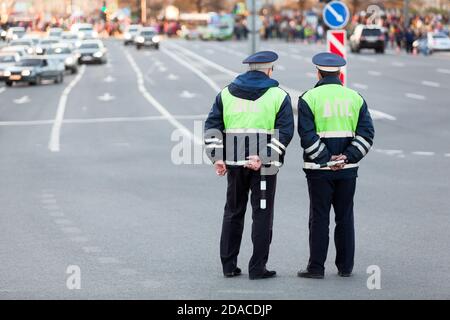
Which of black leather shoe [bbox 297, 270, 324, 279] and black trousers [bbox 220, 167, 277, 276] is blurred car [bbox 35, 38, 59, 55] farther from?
black leather shoe [bbox 297, 270, 324, 279]

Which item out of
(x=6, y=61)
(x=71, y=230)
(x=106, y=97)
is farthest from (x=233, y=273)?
(x=6, y=61)

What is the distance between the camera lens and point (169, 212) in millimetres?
14125

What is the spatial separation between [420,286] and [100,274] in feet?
8.50

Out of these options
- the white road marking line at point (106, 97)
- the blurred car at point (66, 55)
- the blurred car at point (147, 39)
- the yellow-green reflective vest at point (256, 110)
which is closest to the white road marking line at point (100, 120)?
the white road marking line at point (106, 97)

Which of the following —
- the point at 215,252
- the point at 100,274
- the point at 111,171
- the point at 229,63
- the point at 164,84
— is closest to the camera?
the point at 100,274

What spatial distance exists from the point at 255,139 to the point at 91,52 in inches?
2521

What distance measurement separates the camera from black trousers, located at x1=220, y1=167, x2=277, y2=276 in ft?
32.0

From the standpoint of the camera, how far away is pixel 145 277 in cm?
990

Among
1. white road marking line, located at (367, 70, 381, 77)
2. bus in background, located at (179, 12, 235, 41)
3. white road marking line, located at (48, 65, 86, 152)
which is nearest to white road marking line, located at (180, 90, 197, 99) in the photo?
white road marking line, located at (48, 65, 86, 152)

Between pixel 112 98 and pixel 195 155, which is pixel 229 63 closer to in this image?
pixel 112 98

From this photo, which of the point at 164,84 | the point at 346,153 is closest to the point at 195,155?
the point at 346,153

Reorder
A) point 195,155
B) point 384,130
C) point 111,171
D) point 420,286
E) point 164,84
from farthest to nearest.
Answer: point 164,84 < point 384,130 < point 195,155 < point 111,171 < point 420,286

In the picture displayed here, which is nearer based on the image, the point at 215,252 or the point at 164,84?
the point at 215,252
